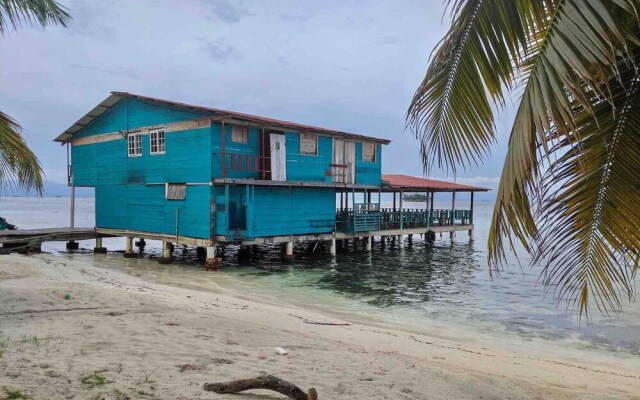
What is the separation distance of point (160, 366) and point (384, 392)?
233 cm

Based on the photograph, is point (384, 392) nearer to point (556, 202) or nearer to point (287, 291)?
point (556, 202)

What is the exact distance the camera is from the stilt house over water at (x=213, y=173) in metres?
19.2

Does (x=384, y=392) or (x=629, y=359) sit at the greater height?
(x=384, y=392)

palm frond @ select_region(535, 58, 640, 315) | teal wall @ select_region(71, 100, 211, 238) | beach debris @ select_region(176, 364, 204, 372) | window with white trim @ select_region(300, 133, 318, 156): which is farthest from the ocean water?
window with white trim @ select_region(300, 133, 318, 156)

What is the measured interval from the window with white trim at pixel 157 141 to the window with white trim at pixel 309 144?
609 cm

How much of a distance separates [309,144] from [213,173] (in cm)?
542

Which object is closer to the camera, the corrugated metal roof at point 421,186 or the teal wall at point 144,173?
the teal wall at point 144,173

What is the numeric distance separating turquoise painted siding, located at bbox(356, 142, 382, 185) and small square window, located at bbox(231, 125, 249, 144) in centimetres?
713

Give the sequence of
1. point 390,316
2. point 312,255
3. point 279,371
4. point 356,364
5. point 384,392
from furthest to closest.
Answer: point 312,255 → point 390,316 → point 356,364 → point 279,371 → point 384,392

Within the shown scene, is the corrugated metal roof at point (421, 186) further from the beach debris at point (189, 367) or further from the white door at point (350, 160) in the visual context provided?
the beach debris at point (189, 367)

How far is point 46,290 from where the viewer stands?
9.24 m

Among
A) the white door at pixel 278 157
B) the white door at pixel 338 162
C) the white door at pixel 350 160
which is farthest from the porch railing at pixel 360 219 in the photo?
the white door at pixel 278 157

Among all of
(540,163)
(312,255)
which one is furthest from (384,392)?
(312,255)

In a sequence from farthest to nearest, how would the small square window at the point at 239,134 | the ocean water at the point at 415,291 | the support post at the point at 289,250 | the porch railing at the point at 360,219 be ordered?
the porch railing at the point at 360,219, the support post at the point at 289,250, the small square window at the point at 239,134, the ocean water at the point at 415,291
